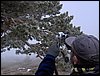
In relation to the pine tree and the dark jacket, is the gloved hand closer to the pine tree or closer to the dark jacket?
the dark jacket

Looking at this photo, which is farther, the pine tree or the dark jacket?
the pine tree

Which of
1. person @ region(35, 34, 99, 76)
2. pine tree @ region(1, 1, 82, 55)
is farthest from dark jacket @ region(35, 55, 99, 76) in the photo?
pine tree @ region(1, 1, 82, 55)

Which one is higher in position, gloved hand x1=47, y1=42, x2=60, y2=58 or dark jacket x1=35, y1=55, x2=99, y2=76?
gloved hand x1=47, y1=42, x2=60, y2=58

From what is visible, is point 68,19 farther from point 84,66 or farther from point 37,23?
point 84,66

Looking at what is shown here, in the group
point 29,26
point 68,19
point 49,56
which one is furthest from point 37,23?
point 49,56

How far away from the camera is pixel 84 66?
1777 millimetres

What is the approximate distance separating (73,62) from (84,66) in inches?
3.4

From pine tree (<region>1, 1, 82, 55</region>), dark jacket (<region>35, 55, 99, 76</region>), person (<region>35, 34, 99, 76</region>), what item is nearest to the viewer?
person (<region>35, 34, 99, 76</region>)

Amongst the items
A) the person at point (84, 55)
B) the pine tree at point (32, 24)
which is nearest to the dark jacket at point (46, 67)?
the person at point (84, 55)

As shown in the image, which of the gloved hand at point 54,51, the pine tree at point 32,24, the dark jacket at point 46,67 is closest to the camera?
the dark jacket at point 46,67

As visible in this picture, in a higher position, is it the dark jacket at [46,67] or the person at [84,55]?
the person at [84,55]

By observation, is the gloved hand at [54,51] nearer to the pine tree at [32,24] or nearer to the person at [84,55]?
the person at [84,55]

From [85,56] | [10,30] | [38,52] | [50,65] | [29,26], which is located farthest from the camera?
[38,52]

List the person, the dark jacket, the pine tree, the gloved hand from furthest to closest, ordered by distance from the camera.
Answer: the pine tree
the gloved hand
the dark jacket
the person
